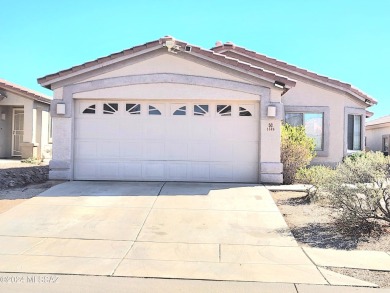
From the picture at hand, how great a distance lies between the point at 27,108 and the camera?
1886 cm

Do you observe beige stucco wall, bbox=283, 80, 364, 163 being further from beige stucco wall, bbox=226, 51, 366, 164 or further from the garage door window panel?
the garage door window panel

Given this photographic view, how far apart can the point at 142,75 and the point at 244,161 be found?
155 inches

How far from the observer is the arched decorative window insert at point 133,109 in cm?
1188

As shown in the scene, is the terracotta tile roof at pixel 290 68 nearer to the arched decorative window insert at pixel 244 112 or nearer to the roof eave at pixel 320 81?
the roof eave at pixel 320 81

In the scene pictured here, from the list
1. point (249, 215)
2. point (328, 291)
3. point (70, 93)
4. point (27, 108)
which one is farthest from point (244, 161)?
point (27, 108)

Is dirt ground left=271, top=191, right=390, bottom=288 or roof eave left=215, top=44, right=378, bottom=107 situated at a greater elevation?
roof eave left=215, top=44, right=378, bottom=107

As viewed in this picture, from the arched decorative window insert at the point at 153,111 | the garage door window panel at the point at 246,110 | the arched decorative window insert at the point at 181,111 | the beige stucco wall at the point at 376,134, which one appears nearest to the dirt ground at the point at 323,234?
the garage door window panel at the point at 246,110

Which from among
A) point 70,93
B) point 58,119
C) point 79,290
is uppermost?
point 70,93

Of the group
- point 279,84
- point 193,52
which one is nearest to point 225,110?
point 279,84

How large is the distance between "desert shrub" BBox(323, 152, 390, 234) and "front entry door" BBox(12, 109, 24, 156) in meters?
16.9

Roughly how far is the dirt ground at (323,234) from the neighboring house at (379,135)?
61.7 ft

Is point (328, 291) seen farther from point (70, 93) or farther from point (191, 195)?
point (70, 93)

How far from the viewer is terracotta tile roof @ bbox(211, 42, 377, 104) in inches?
589

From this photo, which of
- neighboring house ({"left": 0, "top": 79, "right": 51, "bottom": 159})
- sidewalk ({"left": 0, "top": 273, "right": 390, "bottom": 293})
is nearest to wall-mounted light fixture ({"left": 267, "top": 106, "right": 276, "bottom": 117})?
sidewalk ({"left": 0, "top": 273, "right": 390, "bottom": 293})
